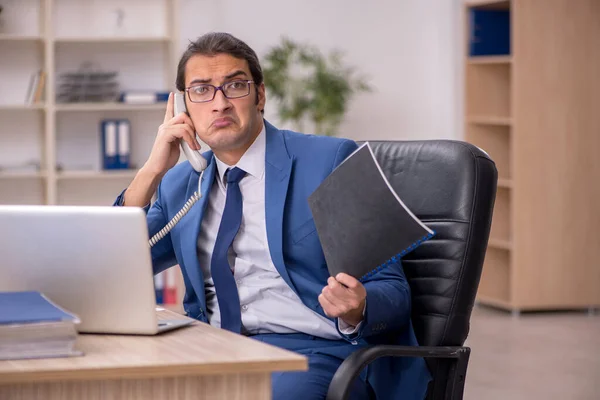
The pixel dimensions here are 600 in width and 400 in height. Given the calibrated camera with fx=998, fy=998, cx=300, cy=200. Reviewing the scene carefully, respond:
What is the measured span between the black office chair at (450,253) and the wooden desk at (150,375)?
0.72m

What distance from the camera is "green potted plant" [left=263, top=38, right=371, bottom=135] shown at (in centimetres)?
627

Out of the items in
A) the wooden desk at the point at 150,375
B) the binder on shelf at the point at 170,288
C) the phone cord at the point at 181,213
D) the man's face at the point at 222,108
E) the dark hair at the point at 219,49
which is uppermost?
the dark hair at the point at 219,49

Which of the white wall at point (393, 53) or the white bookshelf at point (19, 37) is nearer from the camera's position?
the white bookshelf at point (19, 37)

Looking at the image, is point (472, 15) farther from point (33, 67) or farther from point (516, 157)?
point (33, 67)

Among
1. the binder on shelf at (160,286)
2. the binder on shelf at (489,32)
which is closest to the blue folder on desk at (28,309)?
the binder on shelf at (160,286)

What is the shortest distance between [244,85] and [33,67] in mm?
4130

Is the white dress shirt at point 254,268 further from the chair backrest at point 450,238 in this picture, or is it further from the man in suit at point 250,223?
the chair backrest at point 450,238

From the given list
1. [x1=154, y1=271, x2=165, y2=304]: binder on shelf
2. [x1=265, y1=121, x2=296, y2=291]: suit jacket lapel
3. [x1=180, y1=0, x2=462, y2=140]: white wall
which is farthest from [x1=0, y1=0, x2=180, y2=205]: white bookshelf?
[x1=265, y1=121, x2=296, y2=291]: suit jacket lapel

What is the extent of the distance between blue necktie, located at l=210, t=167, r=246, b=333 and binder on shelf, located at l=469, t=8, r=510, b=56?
4.33 meters

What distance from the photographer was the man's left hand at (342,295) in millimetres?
1835

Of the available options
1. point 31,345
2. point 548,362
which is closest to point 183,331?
point 31,345

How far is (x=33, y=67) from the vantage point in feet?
20.1

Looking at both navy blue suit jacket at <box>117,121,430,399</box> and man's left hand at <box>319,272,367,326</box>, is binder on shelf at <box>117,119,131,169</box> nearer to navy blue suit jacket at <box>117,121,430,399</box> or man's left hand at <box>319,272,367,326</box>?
navy blue suit jacket at <box>117,121,430,399</box>

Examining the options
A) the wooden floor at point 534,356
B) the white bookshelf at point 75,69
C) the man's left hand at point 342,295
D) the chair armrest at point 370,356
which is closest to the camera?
the man's left hand at point 342,295
